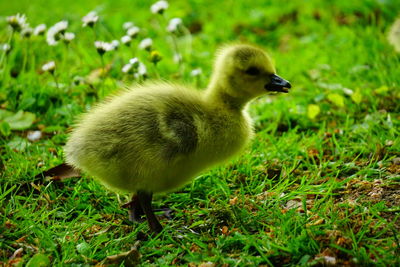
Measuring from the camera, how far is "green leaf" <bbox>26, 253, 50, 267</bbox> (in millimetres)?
2438

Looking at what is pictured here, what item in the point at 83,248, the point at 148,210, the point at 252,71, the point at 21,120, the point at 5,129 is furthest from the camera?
the point at 21,120

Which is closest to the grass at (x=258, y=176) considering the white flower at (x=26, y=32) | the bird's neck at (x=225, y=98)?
the white flower at (x=26, y=32)

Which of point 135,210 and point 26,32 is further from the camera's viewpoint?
point 26,32

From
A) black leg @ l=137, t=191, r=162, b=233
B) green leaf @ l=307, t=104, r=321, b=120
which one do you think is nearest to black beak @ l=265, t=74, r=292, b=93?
black leg @ l=137, t=191, r=162, b=233

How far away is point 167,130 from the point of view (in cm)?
264

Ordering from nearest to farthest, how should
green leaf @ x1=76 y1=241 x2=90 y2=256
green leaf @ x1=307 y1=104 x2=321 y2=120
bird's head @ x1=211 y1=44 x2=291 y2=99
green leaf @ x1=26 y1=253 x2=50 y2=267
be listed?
green leaf @ x1=26 y1=253 x2=50 y2=267 → green leaf @ x1=76 y1=241 x2=90 y2=256 → bird's head @ x1=211 y1=44 x2=291 y2=99 → green leaf @ x1=307 y1=104 x2=321 y2=120

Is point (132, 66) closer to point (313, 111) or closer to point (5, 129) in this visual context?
point (5, 129)

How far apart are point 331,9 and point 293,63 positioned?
→ 1427 millimetres

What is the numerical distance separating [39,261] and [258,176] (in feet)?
4.52

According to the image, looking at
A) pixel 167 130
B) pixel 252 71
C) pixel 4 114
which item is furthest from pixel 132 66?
pixel 167 130

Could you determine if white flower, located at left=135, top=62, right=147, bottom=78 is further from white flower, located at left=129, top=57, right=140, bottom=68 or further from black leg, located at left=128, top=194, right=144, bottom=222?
black leg, located at left=128, top=194, right=144, bottom=222

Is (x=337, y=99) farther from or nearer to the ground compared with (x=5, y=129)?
nearer to the ground

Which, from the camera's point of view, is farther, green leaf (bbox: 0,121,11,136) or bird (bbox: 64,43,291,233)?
green leaf (bbox: 0,121,11,136)

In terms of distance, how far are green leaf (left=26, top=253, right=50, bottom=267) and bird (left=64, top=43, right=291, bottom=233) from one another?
47cm
